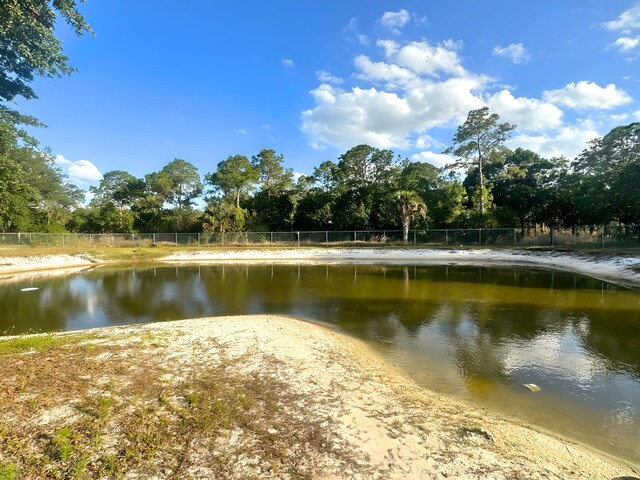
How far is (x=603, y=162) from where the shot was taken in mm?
33500

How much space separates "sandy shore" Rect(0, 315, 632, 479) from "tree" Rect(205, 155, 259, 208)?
46.2 metres

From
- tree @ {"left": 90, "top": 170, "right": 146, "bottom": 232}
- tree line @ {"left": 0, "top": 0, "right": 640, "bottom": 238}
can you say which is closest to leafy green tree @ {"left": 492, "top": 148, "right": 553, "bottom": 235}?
tree line @ {"left": 0, "top": 0, "right": 640, "bottom": 238}

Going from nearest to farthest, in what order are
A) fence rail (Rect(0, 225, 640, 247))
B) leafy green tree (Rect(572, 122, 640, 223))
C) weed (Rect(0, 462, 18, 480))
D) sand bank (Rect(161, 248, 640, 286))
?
weed (Rect(0, 462, 18, 480)) < sand bank (Rect(161, 248, 640, 286)) < leafy green tree (Rect(572, 122, 640, 223)) < fence rail (Rect(0, 225, 640, 247))

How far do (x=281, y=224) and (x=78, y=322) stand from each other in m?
38.1

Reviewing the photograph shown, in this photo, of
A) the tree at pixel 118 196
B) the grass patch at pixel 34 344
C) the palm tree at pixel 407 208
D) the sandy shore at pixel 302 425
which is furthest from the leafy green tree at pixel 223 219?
the sandy shore at pixel 302 425

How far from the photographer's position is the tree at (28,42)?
8375mm

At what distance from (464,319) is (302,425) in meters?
8.60

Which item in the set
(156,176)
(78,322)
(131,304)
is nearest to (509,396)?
(78,322)

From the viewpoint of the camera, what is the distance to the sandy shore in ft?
11.0

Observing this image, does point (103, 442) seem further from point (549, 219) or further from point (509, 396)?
point (549, 219)

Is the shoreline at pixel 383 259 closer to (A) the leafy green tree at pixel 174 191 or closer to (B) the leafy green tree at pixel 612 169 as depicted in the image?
(B) the leafy green tree at pixel 612 169

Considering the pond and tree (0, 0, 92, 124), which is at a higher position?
tree (0, 0, 92, 124)

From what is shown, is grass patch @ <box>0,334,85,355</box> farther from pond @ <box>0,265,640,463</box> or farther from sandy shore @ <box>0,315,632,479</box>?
pond @ <box>0,265,640,463</box>

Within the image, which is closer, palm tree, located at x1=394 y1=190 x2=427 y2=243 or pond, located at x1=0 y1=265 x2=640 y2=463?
pond, located at x1=0 y1=265 x2=640 y2=463
